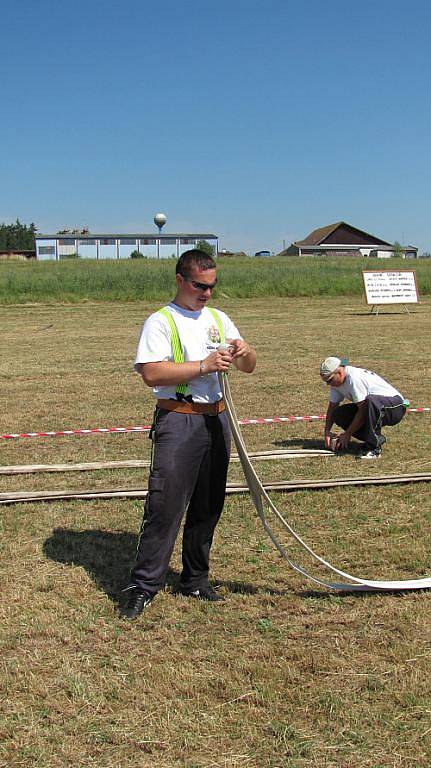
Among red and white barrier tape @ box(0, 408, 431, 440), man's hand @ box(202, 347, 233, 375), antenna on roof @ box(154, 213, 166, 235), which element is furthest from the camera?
antenna on roof @ box(154, 213, 166, 235)

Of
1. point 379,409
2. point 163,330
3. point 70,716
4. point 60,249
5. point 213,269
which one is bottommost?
point 70,716

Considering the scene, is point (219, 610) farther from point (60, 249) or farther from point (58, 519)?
point (60, 249)

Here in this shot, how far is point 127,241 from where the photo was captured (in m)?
116

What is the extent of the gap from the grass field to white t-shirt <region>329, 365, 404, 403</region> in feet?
2.12

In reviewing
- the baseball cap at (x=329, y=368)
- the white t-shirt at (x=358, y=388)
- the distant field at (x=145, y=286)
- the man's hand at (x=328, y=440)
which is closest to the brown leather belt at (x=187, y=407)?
the baseball cap at (x=329, y=368)

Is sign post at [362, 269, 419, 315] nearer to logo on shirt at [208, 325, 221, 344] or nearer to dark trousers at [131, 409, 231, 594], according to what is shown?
dark trousers at [131, 409, 231, 594]

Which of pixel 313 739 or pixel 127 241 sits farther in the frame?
pixel 127 241

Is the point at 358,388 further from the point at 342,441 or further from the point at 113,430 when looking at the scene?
the point at 113,430

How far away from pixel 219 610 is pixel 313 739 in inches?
51.6

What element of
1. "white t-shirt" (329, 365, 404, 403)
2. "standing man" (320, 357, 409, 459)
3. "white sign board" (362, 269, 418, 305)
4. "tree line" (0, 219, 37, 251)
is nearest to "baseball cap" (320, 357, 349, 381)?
"standing man" (320, 357, 409, 459)

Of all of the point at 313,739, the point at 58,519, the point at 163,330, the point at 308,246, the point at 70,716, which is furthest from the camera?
the point at 308,246

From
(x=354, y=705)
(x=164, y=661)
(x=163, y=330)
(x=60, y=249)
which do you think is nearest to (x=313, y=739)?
(x=354, y=705)

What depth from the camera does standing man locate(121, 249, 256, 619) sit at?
4.03 meters

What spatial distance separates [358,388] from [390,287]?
71.3 feet
